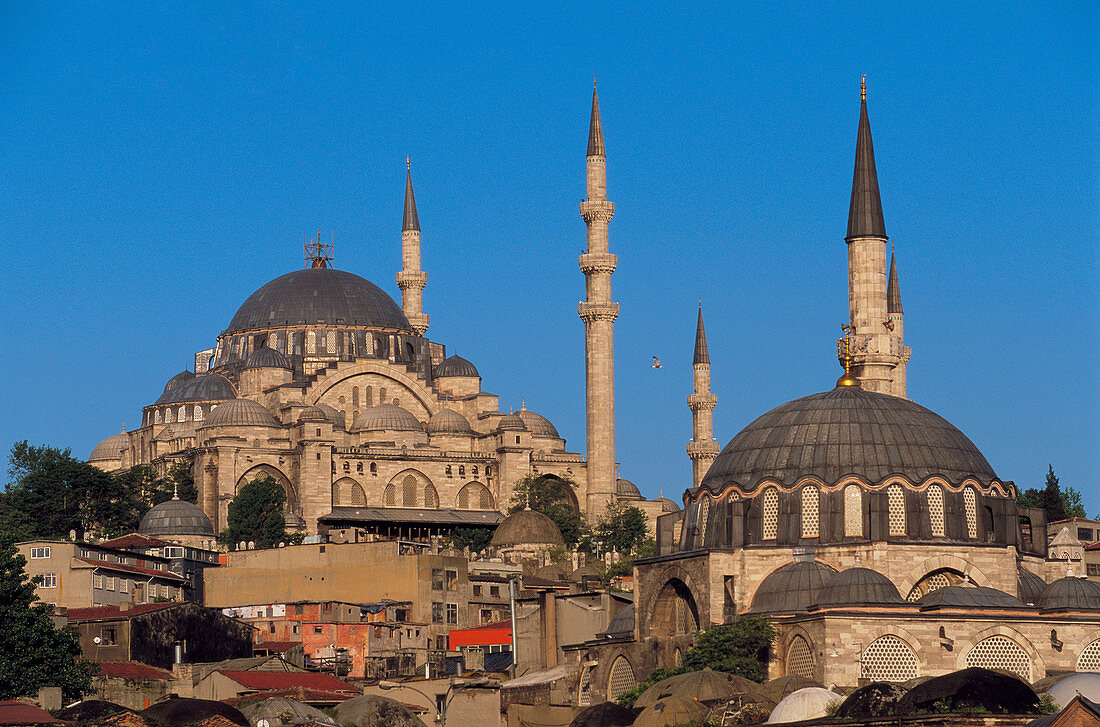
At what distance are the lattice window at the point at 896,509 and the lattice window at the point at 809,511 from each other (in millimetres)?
1505

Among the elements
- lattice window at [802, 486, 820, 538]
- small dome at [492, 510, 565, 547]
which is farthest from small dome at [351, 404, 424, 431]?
lattice window at [802, 486, 820, 538]

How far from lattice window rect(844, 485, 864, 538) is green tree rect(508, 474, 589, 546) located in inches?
1350

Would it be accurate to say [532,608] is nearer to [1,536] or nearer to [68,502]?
[1,536]

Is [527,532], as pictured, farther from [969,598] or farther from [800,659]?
[800,659]

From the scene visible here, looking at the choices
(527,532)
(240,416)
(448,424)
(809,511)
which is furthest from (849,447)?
(448,424)

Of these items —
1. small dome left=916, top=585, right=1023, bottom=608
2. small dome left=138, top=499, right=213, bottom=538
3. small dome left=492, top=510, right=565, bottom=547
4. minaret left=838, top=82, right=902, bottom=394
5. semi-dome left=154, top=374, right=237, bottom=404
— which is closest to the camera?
small dome left=916, top=585, right=1023, bottom=608

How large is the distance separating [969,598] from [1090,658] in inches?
101

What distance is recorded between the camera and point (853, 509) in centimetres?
4819

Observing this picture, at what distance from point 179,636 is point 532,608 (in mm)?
8710

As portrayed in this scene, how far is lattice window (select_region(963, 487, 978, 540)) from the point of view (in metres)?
48.4

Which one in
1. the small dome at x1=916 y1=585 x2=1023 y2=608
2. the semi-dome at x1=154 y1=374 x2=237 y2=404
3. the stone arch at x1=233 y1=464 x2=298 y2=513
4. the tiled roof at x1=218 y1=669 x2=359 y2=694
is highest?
the semi-dome at x1=154 y1=374 x2=237 y2=404

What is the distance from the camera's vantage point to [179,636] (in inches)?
2137

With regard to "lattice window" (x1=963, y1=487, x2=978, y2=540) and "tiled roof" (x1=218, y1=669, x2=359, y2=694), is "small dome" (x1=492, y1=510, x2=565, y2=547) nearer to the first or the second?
"tiled roof" (x1=218, y1=669, x2=359, y2=694)

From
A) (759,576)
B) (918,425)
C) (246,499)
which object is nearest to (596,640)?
(759,576)
